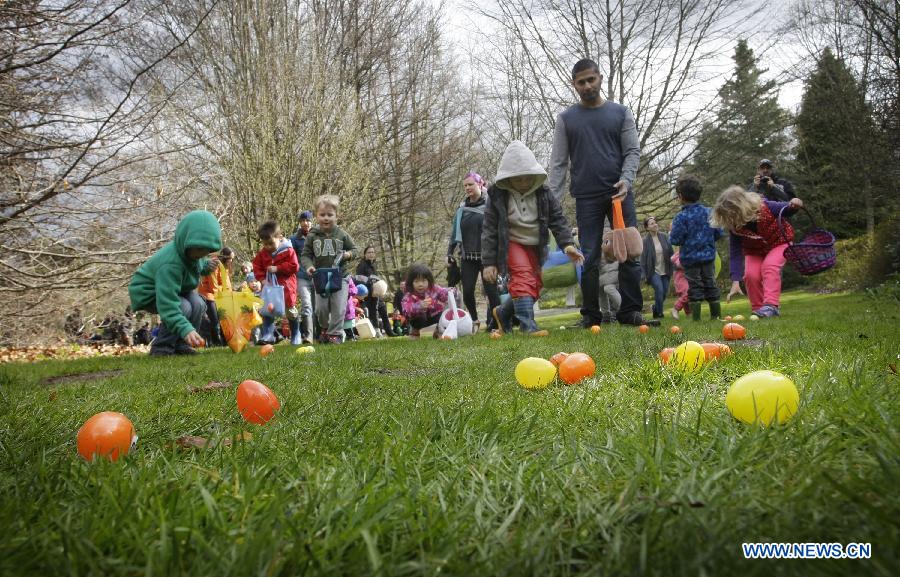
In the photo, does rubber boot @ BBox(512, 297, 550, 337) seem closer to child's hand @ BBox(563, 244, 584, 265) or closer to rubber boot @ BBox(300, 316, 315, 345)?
child's hand @ BBox(563, 244, 584, 265)

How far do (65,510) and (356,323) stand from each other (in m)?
10.9

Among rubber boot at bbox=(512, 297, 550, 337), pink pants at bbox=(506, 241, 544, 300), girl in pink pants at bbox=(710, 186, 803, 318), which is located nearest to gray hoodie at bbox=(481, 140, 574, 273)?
pink pants at bbox=(506, 241, 544, 300)

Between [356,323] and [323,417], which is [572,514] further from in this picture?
[356,323]

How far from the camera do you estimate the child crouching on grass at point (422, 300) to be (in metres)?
9.16

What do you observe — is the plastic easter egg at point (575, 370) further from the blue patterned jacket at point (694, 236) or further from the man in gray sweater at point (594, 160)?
the blue patterned jacket at point (694, 236)

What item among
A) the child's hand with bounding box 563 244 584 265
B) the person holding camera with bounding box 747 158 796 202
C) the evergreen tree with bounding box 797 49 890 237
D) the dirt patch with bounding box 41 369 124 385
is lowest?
the dirt patch with bounding box 41 369 124 385

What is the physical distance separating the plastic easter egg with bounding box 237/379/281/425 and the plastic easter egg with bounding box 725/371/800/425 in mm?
1605

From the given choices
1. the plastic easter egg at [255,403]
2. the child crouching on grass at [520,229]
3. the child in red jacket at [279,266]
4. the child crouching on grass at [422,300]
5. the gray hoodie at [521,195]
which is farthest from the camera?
the child crouching on grass at [422,300]

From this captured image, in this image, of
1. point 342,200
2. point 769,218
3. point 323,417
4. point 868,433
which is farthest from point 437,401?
point 342,200

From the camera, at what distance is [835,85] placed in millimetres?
15977

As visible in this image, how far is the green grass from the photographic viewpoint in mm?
884

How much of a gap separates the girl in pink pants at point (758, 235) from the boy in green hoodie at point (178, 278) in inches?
228

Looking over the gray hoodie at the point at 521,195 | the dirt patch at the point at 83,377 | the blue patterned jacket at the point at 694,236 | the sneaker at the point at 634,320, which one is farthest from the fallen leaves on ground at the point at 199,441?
the blue patterned jacket at the point at 694,236

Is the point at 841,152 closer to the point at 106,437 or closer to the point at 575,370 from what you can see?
the point at 575,370
